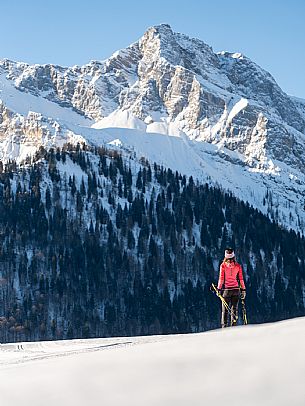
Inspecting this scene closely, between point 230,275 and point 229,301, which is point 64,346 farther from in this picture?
point 229,301

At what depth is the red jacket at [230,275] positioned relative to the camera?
2577 cm

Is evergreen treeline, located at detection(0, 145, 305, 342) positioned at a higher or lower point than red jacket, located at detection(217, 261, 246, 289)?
higher

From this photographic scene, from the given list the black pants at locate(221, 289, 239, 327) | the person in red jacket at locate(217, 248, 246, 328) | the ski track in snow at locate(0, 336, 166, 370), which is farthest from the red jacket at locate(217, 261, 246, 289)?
the ski track in snow at locate(0, 336, 166, 370)

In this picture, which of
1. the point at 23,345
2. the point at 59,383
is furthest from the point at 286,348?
the point at 23,345

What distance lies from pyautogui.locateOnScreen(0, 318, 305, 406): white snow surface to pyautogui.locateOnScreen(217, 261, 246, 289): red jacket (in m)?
13.5

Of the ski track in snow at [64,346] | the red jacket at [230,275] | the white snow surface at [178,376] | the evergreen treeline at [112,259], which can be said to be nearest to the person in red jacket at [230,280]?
the red jacket at [230,275]

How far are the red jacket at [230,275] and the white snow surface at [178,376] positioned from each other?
44.4 ft

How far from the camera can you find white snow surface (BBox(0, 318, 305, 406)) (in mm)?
9633

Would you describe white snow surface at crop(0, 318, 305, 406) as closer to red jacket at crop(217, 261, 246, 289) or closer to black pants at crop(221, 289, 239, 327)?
red jacket at crop(217, 261, 246, 289)

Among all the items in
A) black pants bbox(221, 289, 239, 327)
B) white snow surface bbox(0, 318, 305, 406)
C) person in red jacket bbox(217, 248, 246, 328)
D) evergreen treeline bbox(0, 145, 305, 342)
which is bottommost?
white snow surface bbox(0, 318, 305, 406)

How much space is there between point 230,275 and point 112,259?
140745 millimetres

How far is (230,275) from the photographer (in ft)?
84.9

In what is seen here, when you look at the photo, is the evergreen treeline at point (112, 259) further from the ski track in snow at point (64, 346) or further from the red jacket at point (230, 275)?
the ski track in snow at point (64, 346)

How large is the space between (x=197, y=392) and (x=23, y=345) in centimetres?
1558
